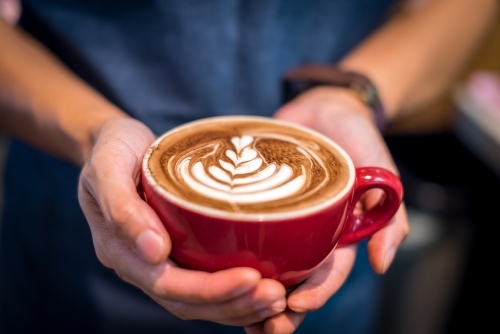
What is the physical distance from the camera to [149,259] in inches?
17.9

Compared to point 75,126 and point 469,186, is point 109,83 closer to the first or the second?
point 75,126

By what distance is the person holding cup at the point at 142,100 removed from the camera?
71cm

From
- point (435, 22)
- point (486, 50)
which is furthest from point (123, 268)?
point (486, 50)

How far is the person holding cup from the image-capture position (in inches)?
28.1

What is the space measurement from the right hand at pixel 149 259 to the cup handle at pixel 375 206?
147mm

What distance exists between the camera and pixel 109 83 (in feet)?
2.53

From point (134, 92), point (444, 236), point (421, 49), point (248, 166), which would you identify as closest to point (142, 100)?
point (134, 92)

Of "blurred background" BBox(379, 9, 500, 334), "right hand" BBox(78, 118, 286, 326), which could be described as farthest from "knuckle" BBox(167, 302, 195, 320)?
"blurred background" BBox(379, 9, 500, 334)

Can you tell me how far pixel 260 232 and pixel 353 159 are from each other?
11.2 inches

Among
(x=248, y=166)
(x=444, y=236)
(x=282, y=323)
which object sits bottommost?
(x=444, y=236)

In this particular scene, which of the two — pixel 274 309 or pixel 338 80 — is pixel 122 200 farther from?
pixel 338 80

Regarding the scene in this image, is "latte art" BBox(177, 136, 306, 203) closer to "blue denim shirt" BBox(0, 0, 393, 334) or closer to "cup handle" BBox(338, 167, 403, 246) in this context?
"cup handle" BBox(338, 167, 403, 246)

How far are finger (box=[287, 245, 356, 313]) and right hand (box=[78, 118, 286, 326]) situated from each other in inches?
1.3

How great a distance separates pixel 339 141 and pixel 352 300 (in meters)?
0.31
